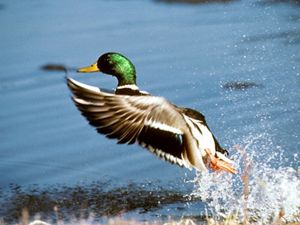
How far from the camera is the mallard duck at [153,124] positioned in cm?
638

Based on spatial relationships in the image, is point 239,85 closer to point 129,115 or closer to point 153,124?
point 153,124

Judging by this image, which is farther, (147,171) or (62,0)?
(62,0)

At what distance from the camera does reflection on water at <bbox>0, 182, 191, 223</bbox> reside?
286 inches

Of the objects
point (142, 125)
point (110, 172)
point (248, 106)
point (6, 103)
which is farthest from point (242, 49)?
point (142, 125)

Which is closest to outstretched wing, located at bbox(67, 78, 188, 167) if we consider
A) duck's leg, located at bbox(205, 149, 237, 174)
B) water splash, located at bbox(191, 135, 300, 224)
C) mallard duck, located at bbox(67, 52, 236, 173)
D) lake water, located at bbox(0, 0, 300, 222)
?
mallard duck, located at bbox(67, 52, 236, 173)

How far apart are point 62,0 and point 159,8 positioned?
1.32 meters

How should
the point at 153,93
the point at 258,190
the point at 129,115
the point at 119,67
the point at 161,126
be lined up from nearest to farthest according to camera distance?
the point at 129,115 → the point at 161,126 → the point at 258,190 → the point at 119,67 → the point at 153,93

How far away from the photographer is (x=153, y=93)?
9398mm

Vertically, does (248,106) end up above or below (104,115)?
below

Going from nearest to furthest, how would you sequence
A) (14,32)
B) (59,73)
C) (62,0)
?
(59,73) < (14,32) < (62,0)

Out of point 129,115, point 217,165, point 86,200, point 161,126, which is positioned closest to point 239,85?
point 86,200

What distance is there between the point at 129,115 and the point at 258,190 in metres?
1.29

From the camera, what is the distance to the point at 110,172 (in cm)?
798

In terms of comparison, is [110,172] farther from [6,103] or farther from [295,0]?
[295,0]
